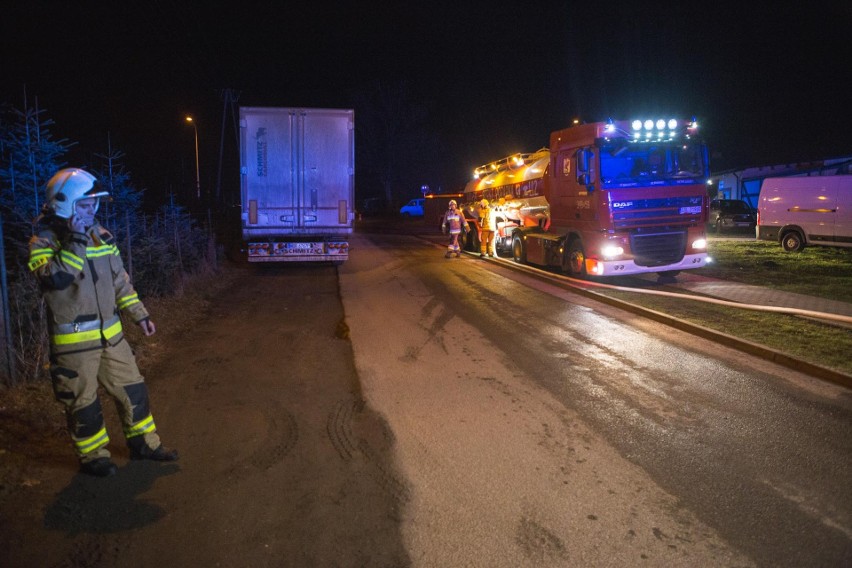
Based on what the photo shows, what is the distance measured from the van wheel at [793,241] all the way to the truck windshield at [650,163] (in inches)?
346

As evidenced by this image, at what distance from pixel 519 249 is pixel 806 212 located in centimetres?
901

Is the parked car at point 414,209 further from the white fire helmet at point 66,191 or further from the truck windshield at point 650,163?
the white fire helmet at point 66,191

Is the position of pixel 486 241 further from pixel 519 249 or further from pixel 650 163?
pixel 650 163

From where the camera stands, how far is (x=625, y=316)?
32.6 feet

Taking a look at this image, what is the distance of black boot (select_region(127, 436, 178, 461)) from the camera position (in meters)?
4.43

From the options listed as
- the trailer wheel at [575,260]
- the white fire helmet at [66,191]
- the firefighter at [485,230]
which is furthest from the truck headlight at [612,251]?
the white fire helmet at [66,191]

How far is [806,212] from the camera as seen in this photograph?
60.9ft

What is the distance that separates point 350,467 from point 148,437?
1.48 meters

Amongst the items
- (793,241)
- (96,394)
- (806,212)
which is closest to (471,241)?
(793,241)

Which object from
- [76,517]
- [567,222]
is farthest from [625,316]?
[76,517]

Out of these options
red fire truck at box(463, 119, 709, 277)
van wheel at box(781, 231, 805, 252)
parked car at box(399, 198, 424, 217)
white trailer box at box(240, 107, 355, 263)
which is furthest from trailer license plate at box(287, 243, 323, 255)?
parked car at box(399, 198, 424, 217)

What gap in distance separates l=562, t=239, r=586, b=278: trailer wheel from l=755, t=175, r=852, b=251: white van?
30.1ft

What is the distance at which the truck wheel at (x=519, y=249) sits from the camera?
56.0 feet

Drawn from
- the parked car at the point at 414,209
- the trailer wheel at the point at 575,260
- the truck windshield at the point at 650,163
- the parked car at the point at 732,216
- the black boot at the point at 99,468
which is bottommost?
the black boot at the point at 99,468
